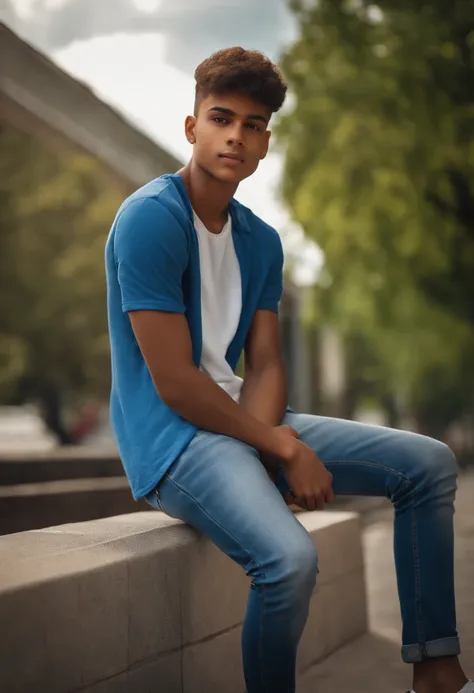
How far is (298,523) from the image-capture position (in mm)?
2846

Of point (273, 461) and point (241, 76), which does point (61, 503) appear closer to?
point (273, 461)

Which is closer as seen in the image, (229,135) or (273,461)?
(273,461)

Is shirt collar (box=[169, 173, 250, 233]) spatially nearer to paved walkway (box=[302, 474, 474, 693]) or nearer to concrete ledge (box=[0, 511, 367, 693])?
concrete ledge (box=[0, 511, 367, 693])

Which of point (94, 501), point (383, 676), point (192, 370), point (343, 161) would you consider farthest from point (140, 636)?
point (343, 161)

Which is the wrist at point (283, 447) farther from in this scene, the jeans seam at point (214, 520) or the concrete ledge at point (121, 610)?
the concrete ledge at point (121, 610)

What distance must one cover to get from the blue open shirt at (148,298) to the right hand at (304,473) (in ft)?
0.90

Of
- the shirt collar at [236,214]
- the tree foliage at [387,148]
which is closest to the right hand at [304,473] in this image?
the shirt collar at [236,214]

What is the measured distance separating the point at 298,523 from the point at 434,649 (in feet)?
1.93

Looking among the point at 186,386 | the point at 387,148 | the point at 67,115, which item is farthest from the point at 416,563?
the point at 387,148

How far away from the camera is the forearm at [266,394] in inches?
130

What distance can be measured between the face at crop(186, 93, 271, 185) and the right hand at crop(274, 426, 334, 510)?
2.75ft

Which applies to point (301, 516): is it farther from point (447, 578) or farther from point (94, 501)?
point (94, 501)

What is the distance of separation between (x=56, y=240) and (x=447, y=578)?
18.5 meters

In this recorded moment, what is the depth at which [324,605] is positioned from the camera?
431 cm
